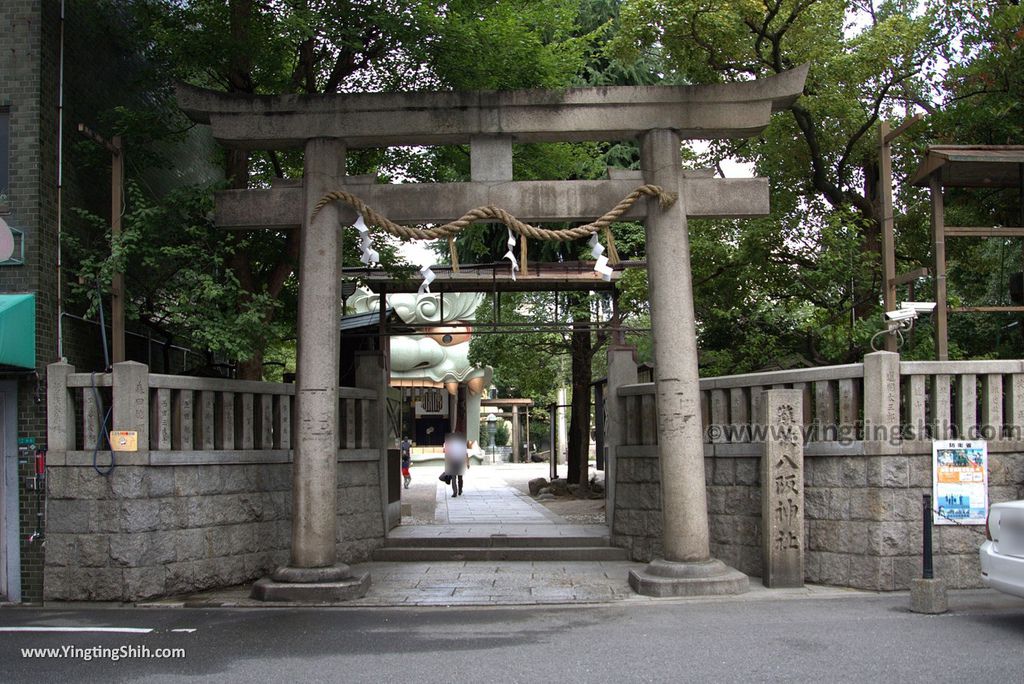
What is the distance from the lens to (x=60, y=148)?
11484 millimetres

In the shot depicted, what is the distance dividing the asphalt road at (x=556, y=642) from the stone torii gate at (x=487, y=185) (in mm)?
1508

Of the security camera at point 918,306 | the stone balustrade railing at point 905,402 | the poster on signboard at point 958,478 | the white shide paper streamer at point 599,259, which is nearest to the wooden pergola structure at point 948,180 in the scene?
the security camera at point 918,306

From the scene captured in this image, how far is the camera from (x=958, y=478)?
34.2 feet

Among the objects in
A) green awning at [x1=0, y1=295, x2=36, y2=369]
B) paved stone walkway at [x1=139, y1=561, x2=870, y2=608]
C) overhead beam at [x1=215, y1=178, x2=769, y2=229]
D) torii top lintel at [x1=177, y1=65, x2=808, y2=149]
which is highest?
torii top lintel at [x1=177, y1=65, x2=808, y2=149]

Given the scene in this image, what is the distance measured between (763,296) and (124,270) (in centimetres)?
954

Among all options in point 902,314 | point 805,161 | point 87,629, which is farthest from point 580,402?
point 87,629

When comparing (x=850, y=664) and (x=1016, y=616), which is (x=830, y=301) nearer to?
(x=1016, y=616)

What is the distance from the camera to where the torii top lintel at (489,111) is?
10.9 m

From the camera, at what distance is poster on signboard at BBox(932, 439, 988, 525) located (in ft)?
34.1

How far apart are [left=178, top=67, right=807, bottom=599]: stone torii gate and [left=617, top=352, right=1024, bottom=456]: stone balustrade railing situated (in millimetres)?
1731

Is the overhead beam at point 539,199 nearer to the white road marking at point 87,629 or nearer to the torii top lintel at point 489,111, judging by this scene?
the torii top lintel at point 489,111

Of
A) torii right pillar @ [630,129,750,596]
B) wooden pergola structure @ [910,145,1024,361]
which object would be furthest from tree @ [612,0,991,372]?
torii right pillar @ [630,129,750,596]

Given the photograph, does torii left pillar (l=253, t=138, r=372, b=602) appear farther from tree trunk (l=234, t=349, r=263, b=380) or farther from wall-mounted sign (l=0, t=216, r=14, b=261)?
tree trunk (l=234, t=349, r=263, b=380)

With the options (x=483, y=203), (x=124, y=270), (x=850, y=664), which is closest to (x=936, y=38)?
(x=483, y=203)
